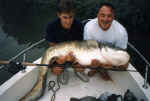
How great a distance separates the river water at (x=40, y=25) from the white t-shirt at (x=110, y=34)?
386 cm

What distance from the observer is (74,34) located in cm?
326

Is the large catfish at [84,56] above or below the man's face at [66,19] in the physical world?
below

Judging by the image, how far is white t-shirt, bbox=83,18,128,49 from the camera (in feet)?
10.0

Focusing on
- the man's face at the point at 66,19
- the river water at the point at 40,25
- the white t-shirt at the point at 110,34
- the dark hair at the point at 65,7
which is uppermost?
the dark hair at the point at 65,7

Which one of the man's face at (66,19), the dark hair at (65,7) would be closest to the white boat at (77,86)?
the man's face at (66,19)

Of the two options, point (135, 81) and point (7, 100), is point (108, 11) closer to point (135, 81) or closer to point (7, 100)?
point (135, 81)

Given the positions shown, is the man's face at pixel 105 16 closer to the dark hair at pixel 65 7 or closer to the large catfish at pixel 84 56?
the large catfish at pixel 84 56

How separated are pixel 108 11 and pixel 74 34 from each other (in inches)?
27.2

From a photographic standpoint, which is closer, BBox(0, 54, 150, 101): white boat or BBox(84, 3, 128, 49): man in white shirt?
BBox(0, 54, 150, 101): white boat

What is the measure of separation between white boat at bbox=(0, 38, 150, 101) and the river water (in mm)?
3521

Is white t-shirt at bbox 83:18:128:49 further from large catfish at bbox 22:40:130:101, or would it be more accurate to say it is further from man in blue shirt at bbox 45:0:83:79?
large catfish at bbox 22:40:130:101

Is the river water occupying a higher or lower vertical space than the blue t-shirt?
lower

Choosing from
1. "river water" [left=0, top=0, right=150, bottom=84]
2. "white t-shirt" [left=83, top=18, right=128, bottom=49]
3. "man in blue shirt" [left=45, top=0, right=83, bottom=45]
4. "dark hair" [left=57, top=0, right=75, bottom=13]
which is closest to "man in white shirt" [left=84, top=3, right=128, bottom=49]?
"white t-shirt" [left=83, top=18, right=128, bottom=49]

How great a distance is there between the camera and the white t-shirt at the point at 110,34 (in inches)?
121
